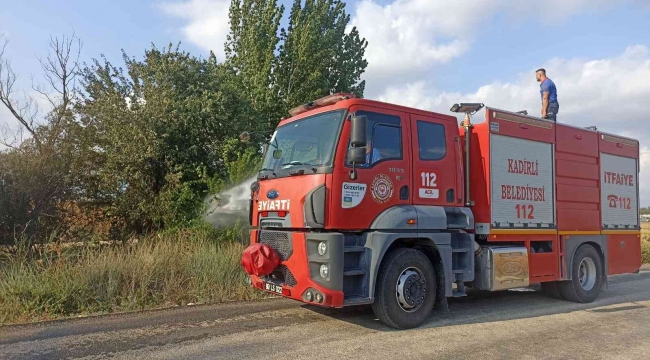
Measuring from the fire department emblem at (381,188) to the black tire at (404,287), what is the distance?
72 cm

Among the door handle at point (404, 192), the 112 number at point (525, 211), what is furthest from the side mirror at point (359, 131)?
the 112 number at point (525, 211)

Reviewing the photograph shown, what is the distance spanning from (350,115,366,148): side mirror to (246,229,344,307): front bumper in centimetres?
111

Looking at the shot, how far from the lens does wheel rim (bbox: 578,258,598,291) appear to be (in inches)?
354

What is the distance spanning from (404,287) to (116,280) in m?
4.66

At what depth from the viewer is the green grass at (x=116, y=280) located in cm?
719

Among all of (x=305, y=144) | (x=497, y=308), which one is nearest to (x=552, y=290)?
(x=497, y=308)

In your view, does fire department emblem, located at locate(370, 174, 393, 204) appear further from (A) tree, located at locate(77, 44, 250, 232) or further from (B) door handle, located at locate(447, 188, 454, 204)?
(A) tree, located at locate(77, 44, 250, 232)

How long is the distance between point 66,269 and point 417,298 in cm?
563

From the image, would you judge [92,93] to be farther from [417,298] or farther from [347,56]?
[417,298]

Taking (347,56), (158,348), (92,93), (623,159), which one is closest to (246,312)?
(158,348)

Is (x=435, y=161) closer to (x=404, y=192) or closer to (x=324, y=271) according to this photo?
(x=404, y=192)

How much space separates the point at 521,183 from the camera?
802 centimetres

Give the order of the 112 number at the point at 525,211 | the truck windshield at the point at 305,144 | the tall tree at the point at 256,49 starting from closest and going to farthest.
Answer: the truck windshield at the point at 305,144, the 112 number at the point at 525,211, the tall tree at the point at 256,49

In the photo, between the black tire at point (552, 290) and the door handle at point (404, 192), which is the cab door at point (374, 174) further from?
the black tire at point (552, 290)
